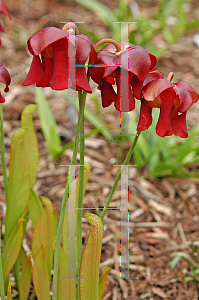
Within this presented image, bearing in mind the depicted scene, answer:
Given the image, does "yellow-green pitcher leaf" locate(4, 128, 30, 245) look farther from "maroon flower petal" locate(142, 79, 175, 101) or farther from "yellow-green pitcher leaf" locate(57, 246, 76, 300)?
"maroon flower petal" locate(142, 79, 175, 101)

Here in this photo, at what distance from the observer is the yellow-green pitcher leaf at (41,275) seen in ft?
2.87

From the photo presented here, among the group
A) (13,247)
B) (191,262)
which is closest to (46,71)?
(13,247)

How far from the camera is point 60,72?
61 cm

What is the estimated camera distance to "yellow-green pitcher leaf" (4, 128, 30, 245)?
0.94 m

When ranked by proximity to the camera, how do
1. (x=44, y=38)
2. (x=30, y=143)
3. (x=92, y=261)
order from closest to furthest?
(x=44, y=38), (x=92, y=261), (x=30, y=143)

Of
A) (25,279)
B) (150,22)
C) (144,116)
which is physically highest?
(150,22)

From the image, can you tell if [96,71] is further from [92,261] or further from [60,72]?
[92,261]

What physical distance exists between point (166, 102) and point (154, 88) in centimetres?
4

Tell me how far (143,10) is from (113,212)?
242cm

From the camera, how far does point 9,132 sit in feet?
6.33

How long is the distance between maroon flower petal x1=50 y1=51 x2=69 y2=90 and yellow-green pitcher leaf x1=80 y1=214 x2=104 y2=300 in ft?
0.98

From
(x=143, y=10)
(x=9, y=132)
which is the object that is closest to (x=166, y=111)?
(x=9, y=132)

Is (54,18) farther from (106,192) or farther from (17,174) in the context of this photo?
(17,174)

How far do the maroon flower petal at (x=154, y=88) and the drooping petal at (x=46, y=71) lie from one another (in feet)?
0.61
